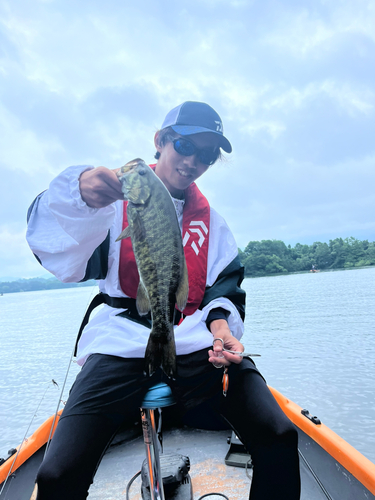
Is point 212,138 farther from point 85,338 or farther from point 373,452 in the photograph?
point 373,452

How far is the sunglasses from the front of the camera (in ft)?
7.85

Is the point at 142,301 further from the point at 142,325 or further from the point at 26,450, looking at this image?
the point at 26,450

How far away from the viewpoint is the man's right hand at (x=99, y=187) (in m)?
1.64

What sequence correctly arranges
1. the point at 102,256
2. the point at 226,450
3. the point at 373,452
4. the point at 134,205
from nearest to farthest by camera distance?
the point at 134,205, the point at 102,256, the point at 226,450, the point at 373,452

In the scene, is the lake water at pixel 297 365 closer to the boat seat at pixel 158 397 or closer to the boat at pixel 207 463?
the boat seat at pixel 158 397

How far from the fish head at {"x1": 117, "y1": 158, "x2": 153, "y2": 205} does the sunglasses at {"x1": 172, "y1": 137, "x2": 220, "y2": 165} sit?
89 centimetres

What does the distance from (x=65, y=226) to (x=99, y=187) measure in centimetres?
33

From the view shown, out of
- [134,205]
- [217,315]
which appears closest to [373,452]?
[217,315]

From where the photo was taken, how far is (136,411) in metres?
2.04

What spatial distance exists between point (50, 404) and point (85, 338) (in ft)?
28.1

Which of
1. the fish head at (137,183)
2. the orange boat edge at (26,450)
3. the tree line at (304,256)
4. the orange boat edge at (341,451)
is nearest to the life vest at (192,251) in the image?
the fish head at (137,183)

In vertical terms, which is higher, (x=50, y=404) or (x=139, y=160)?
(x=139, y=160)

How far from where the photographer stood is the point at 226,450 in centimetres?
346

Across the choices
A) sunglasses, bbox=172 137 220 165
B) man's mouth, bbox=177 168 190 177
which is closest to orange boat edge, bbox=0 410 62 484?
man's mouth, bbox=177 168 190 177
